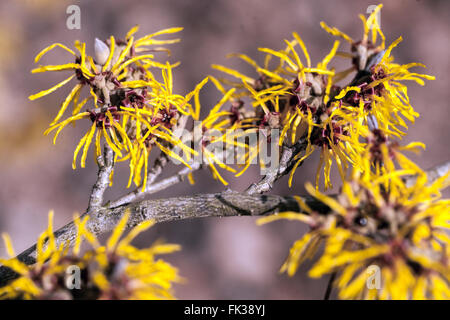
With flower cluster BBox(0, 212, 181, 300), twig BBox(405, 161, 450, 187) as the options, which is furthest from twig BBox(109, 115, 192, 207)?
twig BBox(405, 161, 450, 187)

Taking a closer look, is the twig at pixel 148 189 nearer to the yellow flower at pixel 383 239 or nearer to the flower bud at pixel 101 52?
the flower bud at pixel 101 52

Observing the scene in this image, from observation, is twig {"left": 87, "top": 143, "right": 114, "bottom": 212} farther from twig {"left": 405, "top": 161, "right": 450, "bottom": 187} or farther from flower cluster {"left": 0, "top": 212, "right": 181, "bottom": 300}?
twig {"left": 405, "top": 161, "right": 450, "bottom": 187}

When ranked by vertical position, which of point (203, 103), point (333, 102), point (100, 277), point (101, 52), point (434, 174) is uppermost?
point (203, 103)

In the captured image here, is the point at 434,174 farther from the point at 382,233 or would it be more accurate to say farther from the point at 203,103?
the point at 203,103

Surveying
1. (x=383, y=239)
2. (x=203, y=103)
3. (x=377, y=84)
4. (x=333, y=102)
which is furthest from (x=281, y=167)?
(x=203, y=103)

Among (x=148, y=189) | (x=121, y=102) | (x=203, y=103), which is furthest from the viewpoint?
(x=203, y=103)
